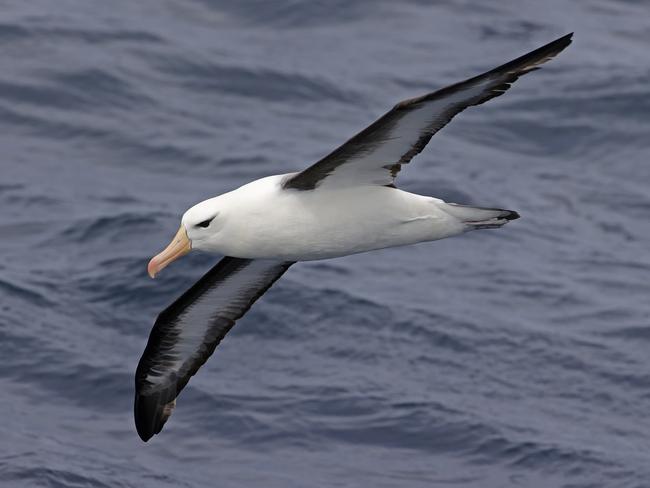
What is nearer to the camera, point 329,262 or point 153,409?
point 153,409

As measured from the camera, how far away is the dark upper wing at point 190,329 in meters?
10.5

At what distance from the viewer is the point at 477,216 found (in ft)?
29.1

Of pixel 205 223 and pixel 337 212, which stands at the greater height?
pixel 337 212

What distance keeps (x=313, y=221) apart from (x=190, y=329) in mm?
2284

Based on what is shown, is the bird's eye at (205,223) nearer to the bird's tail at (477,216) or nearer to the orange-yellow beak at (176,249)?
the orange-yellow beak at (176,249)

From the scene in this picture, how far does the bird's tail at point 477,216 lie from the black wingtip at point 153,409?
3034mm


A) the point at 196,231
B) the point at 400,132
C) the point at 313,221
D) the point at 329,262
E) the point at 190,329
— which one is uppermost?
the point at 400,132

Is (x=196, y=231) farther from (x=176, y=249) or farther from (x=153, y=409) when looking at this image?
(x=153, y=409)

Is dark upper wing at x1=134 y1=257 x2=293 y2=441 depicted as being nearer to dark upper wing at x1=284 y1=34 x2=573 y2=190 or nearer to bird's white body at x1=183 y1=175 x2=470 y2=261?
bird's white body at x1=183 y1=175 x2=470 y2=261

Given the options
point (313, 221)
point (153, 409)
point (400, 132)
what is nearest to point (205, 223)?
point (313, 221)

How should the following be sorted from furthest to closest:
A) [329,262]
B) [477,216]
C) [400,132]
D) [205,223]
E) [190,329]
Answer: [329,262]
[190,329]
[477,216]
[205,223]
[400,132]

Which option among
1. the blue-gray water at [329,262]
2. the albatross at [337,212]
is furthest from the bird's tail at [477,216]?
the blue-gray water at [329,262]

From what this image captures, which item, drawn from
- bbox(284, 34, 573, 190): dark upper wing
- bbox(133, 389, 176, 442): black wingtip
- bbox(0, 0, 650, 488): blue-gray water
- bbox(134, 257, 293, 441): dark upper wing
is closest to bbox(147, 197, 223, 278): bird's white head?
bbox(284, 34, 573, 190): dark upper wing

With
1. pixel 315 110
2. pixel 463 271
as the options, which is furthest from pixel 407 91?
pixel 463 271
